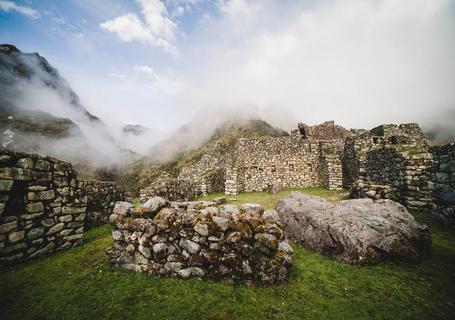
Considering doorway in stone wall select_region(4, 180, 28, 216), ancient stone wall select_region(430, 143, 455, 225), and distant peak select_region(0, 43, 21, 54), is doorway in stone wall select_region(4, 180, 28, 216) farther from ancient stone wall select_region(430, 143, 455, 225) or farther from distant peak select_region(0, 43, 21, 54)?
distant peak select_region(0, 43, 21, 54)

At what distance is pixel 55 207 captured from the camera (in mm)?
7043

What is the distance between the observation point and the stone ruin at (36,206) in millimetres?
5938

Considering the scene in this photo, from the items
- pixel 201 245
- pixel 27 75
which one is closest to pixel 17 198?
pixel 201 245

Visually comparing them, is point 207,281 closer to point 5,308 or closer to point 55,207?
point 5,308

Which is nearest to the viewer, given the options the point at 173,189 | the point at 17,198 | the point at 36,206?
the point at 17,198

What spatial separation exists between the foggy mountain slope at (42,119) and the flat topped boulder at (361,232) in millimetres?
57571

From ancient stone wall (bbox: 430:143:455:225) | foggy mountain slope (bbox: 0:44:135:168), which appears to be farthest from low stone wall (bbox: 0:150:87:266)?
foggy mountain slope (bbox: 0:44:135:168)

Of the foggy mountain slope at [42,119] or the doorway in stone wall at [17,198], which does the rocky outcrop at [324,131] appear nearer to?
the doorway in stone wall at [17,198]

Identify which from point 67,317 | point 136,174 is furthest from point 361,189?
point 136,174

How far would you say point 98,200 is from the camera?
10906 millimetres

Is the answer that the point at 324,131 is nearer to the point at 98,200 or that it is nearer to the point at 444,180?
the point at 444,180

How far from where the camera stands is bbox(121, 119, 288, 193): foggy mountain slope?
5188 cm

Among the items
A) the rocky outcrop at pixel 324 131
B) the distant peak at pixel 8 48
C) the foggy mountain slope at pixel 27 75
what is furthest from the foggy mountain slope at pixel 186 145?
the distant peak at pixel 8 48

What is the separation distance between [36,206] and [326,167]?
19372 millimetres
